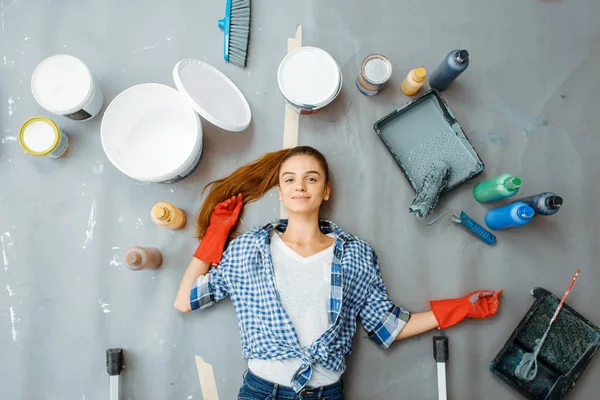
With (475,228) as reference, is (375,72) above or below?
above

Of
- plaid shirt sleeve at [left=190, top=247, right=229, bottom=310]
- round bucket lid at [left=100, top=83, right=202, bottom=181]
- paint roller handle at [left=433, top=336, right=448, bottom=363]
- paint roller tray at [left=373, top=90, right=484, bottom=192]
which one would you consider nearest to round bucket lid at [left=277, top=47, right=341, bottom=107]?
paint roller tray at [left=373, top=90, right=484, bottom=192]

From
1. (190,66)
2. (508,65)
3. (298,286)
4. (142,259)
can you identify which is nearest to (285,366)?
(298,286)

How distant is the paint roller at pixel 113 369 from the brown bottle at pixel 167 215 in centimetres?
43

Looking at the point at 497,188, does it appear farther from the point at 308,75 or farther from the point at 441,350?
the point at 308,75

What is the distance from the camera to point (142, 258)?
1.30m

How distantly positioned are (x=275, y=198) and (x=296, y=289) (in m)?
0.35

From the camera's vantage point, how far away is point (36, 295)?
1.40 meters

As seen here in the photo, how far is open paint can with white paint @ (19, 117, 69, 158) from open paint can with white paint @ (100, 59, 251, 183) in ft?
0.63

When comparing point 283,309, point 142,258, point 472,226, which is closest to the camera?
point 283,309

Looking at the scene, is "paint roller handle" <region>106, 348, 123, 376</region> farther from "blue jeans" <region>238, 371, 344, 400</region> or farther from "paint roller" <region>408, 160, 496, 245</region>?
"paint roller" <region>408, 160, 496, 245</region>

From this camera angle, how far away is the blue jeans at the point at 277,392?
1.20m

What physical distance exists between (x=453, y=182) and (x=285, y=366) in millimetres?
802

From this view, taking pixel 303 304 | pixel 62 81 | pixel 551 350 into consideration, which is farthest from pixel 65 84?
pixel 551 350

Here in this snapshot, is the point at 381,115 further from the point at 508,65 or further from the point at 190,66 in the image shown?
the point at 190,66
